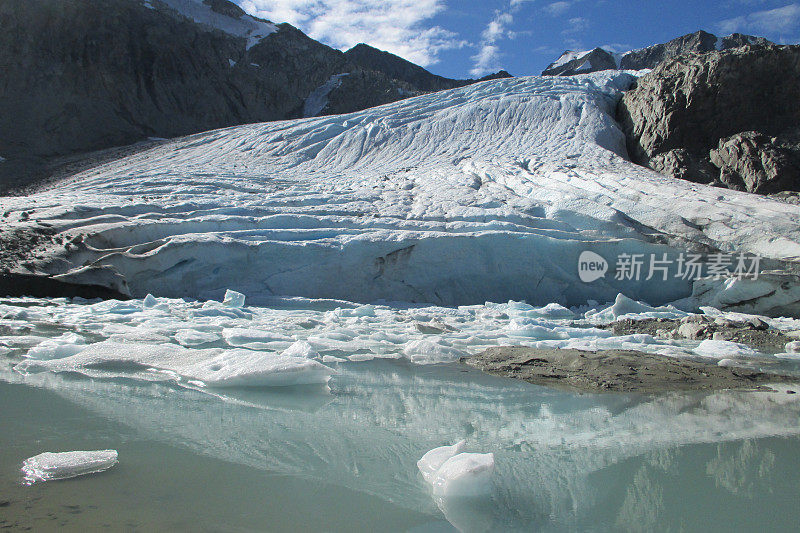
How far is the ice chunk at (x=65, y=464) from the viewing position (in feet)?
5.85

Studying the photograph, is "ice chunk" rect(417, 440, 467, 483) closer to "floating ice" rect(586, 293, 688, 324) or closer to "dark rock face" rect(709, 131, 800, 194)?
"floating ice" rect(586, 293, 688, 324)

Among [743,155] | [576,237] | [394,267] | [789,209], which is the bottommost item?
[394,267]

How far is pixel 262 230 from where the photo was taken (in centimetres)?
773

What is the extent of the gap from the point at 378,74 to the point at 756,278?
23.6 metres

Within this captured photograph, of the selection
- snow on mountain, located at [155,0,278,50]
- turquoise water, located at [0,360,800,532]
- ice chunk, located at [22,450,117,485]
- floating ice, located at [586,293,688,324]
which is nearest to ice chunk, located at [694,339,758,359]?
turquoise water, located at [0,360,800,532]

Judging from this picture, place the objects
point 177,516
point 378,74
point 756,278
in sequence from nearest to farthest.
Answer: point 177,516
point 756,278
point 378,74

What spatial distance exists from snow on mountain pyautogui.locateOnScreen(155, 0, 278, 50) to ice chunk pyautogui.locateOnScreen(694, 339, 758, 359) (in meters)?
29.5

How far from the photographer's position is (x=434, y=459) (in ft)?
6.66

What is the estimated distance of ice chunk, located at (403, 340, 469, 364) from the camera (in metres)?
4.23

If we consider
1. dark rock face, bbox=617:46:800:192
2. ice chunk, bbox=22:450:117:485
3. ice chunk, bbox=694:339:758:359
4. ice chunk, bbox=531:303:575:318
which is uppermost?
dark rock face, bbox=617:46:800:192

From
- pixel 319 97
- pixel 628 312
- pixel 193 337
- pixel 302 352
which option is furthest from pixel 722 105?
pixel 319 97

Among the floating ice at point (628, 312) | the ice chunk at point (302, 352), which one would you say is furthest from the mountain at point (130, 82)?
the floating ice at point (628, 312)

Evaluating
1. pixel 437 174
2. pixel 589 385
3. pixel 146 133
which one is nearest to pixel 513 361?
pixel 589 385

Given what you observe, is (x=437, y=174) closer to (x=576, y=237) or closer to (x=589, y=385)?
(x=576, y=237)
